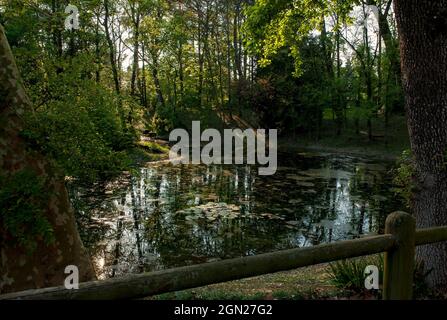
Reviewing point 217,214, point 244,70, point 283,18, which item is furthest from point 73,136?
point 244,70

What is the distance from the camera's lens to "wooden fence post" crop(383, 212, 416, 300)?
3.79 metres

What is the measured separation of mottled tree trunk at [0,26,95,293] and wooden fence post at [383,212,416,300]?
3476 mm

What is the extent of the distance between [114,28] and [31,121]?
39.7m

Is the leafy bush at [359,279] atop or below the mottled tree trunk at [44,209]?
below

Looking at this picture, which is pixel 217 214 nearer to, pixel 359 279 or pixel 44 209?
pixel 359 279

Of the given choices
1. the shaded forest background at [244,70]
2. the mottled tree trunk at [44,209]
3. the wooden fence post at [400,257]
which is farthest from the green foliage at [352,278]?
the shaded forest background at [244,70]

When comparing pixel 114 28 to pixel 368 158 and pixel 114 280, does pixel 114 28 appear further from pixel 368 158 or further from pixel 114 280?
pixel 114 280

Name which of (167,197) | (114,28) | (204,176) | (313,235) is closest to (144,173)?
(204,176)

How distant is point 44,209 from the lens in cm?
461

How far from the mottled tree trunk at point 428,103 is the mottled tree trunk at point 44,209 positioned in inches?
182

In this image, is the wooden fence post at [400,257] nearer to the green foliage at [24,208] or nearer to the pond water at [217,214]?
the green foliage at [24,208]

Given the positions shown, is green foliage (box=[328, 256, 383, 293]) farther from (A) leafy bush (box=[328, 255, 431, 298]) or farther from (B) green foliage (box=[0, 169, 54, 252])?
(B) green foliage (box=[0, 169, 54, 252])

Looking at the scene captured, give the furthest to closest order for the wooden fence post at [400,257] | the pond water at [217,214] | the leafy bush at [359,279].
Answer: the pond water at [217,214], the leafy bush at [359,279], the wooden fence post at [400,257]

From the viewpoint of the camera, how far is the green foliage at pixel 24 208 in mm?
3947
